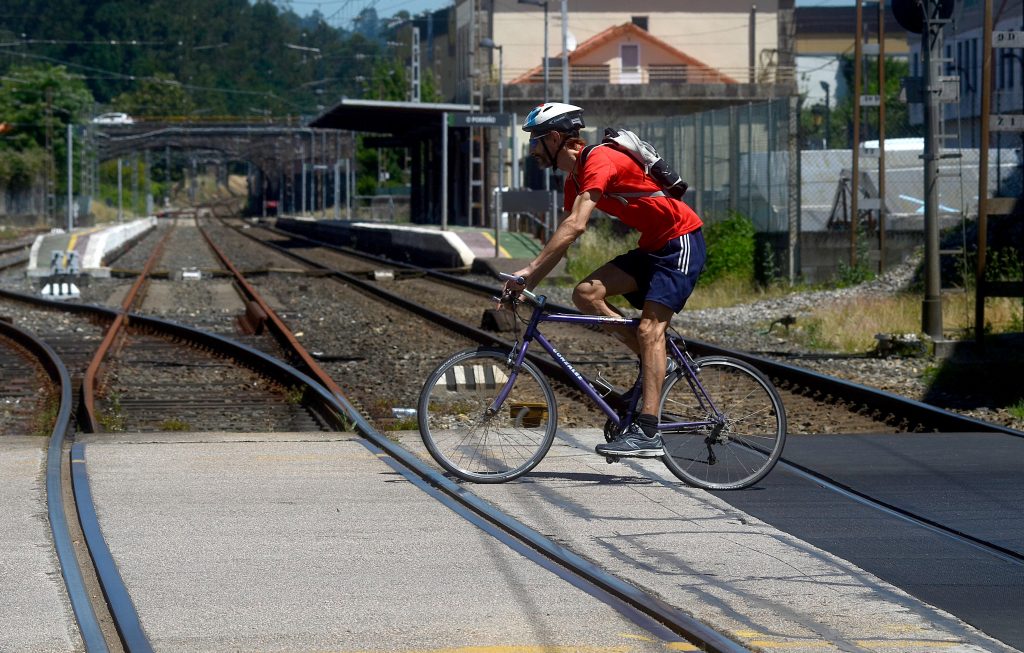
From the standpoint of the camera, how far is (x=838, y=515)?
23.2 ft

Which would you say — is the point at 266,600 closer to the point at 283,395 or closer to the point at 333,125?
the point at 283,395

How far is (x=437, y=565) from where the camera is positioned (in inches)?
234

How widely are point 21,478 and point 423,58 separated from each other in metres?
146

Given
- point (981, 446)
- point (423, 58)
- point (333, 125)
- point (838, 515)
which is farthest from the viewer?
point (423, 58)

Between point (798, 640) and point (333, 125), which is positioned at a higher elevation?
point (333, 125)

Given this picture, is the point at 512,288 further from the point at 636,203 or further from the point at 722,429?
the point at 722,429

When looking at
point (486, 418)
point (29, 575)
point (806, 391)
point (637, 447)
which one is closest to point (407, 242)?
point (806, 391)

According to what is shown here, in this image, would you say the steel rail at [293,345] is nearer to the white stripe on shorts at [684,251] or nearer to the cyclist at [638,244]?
the cyclist at [638,244]

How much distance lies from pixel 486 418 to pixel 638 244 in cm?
118

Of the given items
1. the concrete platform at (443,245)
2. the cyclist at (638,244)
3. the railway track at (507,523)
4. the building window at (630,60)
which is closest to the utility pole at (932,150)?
the railway track at (507,523)

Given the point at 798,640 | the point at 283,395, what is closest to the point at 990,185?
the point at 283,395

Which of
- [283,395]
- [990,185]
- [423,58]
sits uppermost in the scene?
[423,58]

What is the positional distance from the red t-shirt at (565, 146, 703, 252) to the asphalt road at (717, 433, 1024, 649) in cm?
129

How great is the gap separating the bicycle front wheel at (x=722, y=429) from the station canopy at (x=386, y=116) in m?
35.5
